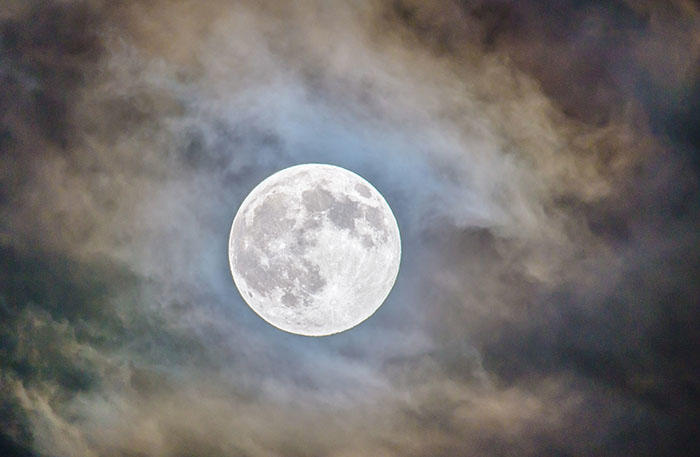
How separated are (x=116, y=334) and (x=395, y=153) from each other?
10.6 metres

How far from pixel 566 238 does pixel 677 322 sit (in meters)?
4.48

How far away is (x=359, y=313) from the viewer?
1403cm

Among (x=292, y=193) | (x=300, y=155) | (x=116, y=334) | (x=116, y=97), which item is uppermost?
(x=300, y=155)

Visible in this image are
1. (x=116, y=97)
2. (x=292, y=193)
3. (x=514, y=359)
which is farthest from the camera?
(x=514, y=359)

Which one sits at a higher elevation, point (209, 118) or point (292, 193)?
point (209, 118)

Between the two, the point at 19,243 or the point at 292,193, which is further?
the point at 19,243

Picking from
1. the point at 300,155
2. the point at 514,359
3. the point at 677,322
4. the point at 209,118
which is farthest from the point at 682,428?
the point at 209,118

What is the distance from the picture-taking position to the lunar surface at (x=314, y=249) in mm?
13266

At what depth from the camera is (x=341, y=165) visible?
15289 millimetres

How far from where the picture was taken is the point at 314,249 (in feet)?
43.1

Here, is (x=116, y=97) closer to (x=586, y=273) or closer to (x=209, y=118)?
(x=209, y=118)

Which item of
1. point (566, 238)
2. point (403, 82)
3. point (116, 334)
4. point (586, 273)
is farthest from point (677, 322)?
point (116, 334)

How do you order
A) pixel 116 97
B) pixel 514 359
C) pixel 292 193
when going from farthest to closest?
1. pixel 514 359
2. pixel 116 97
3. pixel 292 193

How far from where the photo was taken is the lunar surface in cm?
1327
